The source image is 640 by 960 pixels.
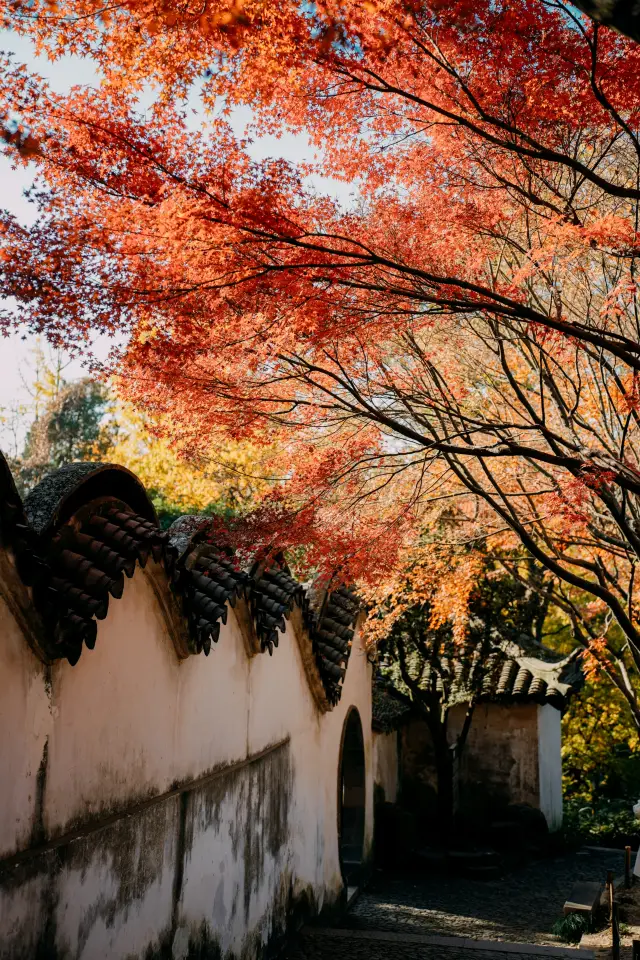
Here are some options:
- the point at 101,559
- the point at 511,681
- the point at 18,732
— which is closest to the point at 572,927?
the point at 511,681

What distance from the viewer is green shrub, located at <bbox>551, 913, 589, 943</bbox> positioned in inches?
454

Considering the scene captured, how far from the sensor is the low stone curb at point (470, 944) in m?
8.84

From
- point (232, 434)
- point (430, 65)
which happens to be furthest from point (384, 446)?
point (430, 65)

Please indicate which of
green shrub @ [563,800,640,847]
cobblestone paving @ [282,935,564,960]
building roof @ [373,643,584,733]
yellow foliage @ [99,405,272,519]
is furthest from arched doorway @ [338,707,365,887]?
yellow foliage @ [99,405,272,519]

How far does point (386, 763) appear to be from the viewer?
17.9 metres

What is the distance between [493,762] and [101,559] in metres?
16.7

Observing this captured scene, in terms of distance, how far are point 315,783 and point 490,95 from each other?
882 cm

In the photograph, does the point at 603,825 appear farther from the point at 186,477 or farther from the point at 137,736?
the point at 137,736

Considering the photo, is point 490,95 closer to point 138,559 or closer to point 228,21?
point 228,21

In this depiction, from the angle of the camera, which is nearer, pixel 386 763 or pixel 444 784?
pixel 444 784

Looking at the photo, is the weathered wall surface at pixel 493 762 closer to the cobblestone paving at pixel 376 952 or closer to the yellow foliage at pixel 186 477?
the yellow foliage at pixel 186 477

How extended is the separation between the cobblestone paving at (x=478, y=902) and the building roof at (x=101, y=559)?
622 centimetres

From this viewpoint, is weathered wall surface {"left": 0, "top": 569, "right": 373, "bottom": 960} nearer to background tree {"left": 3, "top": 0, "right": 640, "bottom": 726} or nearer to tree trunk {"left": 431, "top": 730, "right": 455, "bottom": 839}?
background tree {"left": 3, "top": 0, "right": 640, "bottom": 726}

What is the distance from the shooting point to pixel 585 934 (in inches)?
453
